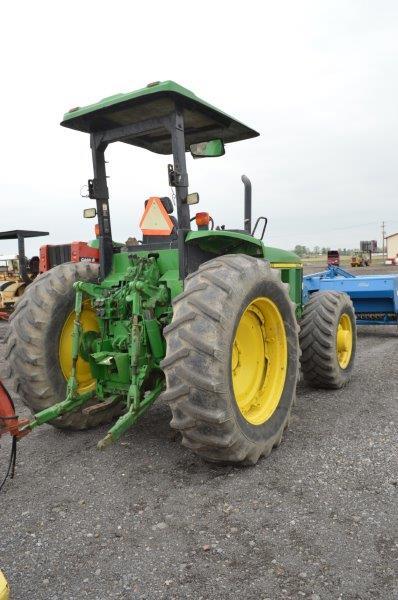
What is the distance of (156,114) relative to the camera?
356 cm

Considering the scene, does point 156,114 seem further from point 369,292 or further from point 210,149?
point 369,292

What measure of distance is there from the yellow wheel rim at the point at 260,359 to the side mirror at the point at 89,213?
1514 millimetres

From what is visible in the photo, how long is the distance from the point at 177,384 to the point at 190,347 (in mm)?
230

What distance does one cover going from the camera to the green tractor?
2.76 meters

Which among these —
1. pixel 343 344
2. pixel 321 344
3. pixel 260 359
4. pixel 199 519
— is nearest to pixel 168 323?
pixel 260 359

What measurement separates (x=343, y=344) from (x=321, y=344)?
1.85ft

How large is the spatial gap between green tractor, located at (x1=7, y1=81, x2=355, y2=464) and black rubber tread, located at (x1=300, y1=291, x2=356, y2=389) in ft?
4.05

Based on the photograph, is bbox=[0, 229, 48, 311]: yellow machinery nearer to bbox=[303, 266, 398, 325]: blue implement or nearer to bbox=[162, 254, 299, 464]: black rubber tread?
bbox=[303, 266, 398, 325]: blue implement

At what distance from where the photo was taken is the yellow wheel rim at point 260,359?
11.3ft

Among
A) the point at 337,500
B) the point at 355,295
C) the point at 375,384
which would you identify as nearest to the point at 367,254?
the point at 355,295

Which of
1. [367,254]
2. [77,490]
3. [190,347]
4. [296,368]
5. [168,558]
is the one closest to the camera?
[168,558]

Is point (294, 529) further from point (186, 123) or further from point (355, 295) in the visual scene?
point (355, 295)

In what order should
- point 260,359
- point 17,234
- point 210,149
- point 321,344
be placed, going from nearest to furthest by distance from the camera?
point 260,359, point 210,149, point 321,344, point 17,234

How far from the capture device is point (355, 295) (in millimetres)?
7949
